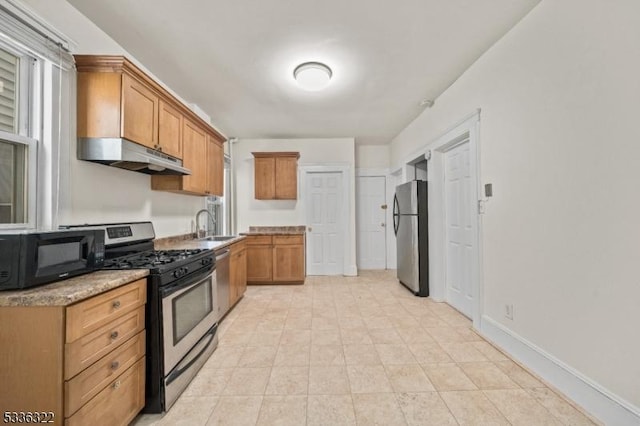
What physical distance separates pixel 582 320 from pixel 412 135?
10.9ft

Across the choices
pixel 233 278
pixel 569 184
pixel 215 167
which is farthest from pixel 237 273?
pixel 569 184

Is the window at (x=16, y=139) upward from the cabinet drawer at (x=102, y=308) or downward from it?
upward

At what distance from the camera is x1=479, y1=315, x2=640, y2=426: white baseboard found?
4.59 ft

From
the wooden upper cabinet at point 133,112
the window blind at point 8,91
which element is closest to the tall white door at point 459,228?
the wooden upper cabinet at point 133,112

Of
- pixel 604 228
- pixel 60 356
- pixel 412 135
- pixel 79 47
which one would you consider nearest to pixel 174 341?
pixel 60 356

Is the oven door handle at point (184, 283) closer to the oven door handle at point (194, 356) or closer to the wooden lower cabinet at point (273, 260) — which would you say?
the oven door handle at point (194, 356)

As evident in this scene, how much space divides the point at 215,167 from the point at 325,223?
7.62ft

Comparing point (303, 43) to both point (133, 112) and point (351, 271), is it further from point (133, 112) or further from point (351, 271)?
point (351, 271)

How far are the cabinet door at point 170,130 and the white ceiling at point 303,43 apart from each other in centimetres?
49

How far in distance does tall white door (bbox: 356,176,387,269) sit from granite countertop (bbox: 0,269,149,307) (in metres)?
4.71

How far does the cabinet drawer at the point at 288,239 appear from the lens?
453 cm

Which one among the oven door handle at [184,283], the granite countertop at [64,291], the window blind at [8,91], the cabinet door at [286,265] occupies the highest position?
the window blind at [8,91]

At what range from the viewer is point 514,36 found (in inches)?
83.7

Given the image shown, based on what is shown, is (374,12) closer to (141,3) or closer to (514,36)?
(514,36)
